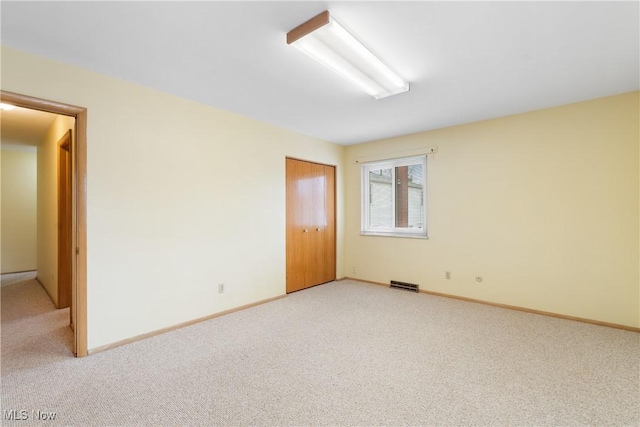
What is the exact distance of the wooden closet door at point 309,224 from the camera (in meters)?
4.30

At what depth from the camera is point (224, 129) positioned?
3383 mm

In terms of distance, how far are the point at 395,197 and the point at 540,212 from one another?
6.18 feet

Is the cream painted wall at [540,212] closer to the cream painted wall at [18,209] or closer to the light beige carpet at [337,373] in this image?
the light beige carpet at [337,373]

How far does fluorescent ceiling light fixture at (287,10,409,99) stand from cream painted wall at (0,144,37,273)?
255 inches

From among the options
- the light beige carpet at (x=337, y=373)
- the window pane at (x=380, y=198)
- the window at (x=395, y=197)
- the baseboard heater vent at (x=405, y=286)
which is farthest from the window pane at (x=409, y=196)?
the light beige carpet at (x=337, y=373)

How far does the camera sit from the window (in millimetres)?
4363

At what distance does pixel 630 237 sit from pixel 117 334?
16.4ft

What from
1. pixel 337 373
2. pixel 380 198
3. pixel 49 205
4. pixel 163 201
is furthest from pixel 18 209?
pixel 337 373

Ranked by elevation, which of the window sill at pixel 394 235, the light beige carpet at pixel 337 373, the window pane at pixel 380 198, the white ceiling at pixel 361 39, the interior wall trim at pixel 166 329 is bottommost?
the light beige carpet at pixel 337 373

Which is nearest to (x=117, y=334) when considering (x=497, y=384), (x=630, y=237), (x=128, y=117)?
(x=128, y=117)

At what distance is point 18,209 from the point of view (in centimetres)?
573

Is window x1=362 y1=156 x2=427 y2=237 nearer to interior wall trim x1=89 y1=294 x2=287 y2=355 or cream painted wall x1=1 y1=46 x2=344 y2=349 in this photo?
cream painted wall x1=1 y1=46 x2=344 y2=349

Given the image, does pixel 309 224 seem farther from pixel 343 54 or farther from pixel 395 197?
pixel 343 54

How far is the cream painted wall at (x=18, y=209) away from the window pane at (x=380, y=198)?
6469 millimetres
